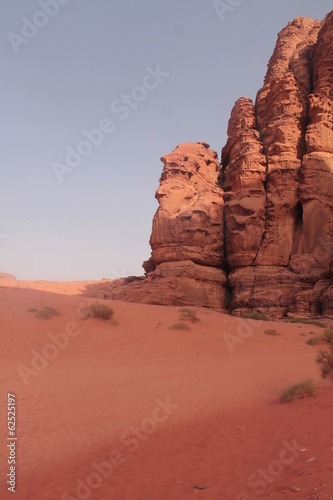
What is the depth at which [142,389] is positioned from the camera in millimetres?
8023

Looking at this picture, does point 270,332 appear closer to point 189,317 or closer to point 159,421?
point 189,317

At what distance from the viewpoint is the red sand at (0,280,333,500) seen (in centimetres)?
352

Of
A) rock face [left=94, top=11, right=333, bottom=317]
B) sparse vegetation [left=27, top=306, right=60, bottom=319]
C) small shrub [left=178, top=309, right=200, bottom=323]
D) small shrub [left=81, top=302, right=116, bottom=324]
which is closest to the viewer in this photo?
sparse vegetation [left=27, top=306, right=60, bottom=319]

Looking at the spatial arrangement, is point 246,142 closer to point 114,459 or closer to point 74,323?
point 74,323

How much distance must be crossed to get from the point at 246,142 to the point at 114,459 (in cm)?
3011

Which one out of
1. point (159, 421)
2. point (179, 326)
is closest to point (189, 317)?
point (179, 326)

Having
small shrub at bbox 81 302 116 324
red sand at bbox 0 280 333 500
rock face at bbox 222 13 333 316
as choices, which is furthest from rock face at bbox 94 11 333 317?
red sand at bbox 0 280 333 500

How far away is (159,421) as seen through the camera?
19.6 feet

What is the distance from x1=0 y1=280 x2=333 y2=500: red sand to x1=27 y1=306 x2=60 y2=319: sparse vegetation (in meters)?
1.17

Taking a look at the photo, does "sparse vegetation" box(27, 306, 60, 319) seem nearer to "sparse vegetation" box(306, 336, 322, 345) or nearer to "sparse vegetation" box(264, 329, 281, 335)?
"sparse vegetation" box(264, 329, 281, 335)

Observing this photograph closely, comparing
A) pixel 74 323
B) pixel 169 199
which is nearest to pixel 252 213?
pixel 169 199

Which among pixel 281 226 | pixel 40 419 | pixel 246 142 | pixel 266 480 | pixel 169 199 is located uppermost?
pixel 246 142

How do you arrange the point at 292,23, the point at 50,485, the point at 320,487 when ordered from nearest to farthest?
the point at 320,487 < the point at 50,485 < the point at 292,23

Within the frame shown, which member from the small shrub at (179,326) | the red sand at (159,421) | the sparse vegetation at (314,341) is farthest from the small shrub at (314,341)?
the small shrub at (179,326)
